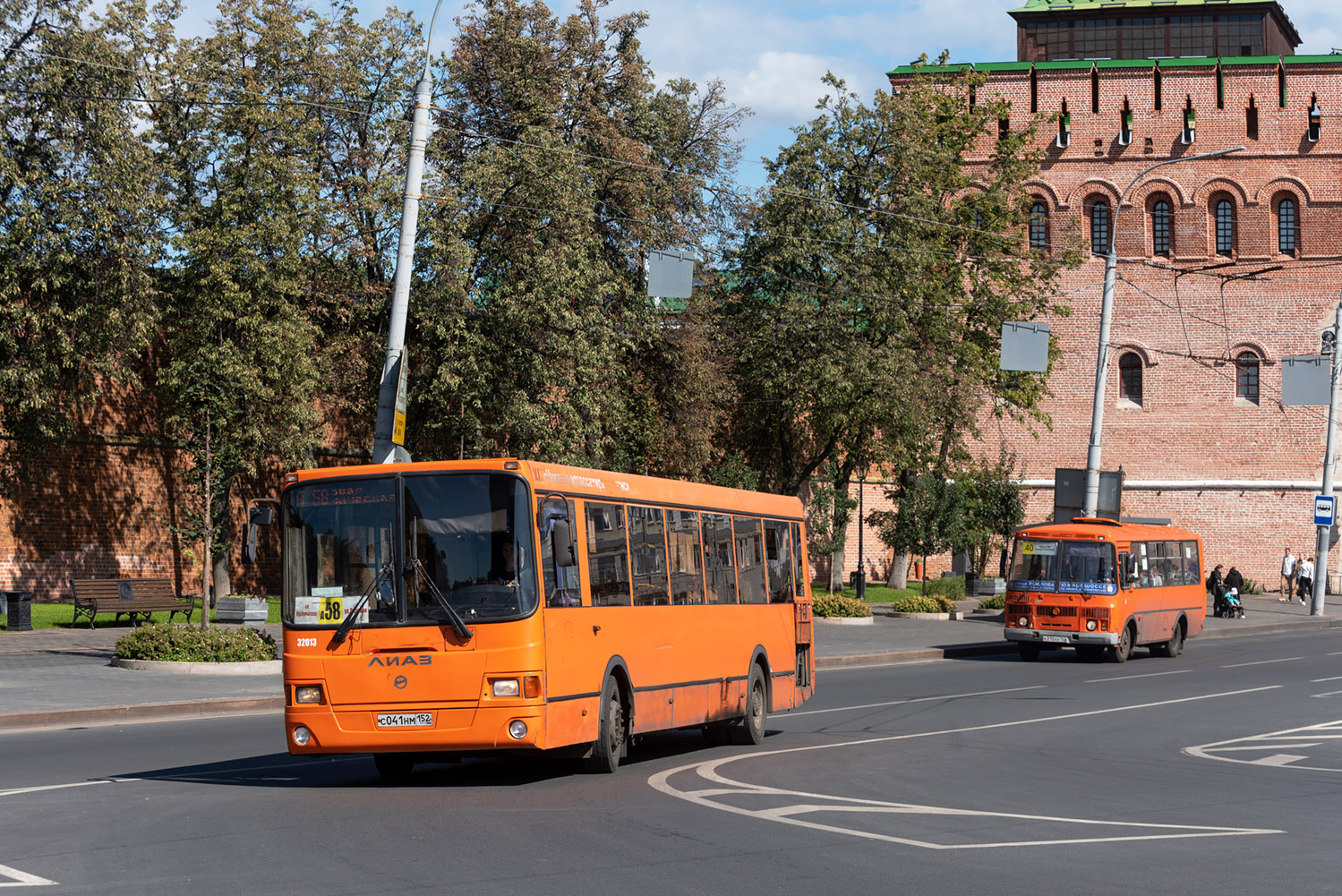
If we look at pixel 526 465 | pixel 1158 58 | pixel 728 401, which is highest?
pixel 1158 58

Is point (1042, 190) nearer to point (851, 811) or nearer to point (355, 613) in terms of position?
point (355, 613)

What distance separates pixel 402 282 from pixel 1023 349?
25039 mm

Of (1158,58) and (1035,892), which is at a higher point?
(1158,58)

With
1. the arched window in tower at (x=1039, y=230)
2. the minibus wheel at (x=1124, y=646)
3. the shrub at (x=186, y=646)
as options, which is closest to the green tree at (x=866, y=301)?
the arched window in tower at (x=1039, y=230)

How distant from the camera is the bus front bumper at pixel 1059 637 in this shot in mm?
27984

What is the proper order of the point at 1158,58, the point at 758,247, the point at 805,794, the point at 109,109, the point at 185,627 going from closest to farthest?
the point at 805,794 < the point at 185,627 < the point at 109,109 < the point at 758,247 < the point at 1158,58

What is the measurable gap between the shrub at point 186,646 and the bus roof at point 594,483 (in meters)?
8.93

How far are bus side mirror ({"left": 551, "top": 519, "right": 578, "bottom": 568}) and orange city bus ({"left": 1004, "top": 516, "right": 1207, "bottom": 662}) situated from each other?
19.0 m

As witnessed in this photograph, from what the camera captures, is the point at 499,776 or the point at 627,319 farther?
the point at 627,319

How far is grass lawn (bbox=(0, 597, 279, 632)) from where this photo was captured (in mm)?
30375

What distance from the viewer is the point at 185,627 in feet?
71.5

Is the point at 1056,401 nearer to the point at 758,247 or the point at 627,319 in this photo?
the point at 758,247

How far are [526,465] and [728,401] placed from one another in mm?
33723

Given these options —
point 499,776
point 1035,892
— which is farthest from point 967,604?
point 1035,892
